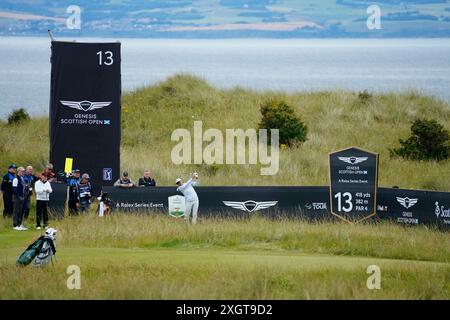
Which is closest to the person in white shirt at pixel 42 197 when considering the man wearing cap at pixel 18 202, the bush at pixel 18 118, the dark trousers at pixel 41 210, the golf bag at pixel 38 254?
the dark trousers at pixel 41 210

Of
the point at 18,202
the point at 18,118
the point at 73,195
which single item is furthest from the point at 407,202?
the point at 18,118

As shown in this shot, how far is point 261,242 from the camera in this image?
27.6 m

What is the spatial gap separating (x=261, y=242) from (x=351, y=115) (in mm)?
22484

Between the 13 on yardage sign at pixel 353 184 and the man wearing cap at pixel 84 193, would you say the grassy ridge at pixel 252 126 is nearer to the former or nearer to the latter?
the man wearing cap at pixel 84 193

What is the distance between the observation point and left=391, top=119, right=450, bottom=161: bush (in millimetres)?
42719

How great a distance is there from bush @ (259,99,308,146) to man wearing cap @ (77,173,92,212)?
1496cm

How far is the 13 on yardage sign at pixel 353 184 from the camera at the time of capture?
3061 cm

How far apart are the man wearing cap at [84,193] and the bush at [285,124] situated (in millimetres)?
14961

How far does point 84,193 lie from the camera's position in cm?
3081

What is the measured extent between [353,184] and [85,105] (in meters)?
9.00

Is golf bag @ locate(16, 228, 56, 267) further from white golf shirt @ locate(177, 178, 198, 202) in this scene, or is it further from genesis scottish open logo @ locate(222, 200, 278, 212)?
genesis scottish open logo @ locate(222, 200, 278, 212)

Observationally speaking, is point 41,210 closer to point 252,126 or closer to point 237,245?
point 237,245

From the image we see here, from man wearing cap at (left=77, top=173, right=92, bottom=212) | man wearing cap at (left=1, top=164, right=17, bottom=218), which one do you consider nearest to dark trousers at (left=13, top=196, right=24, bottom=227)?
man wearing cap at (left=1, top=164, right=17, bottom=218)
